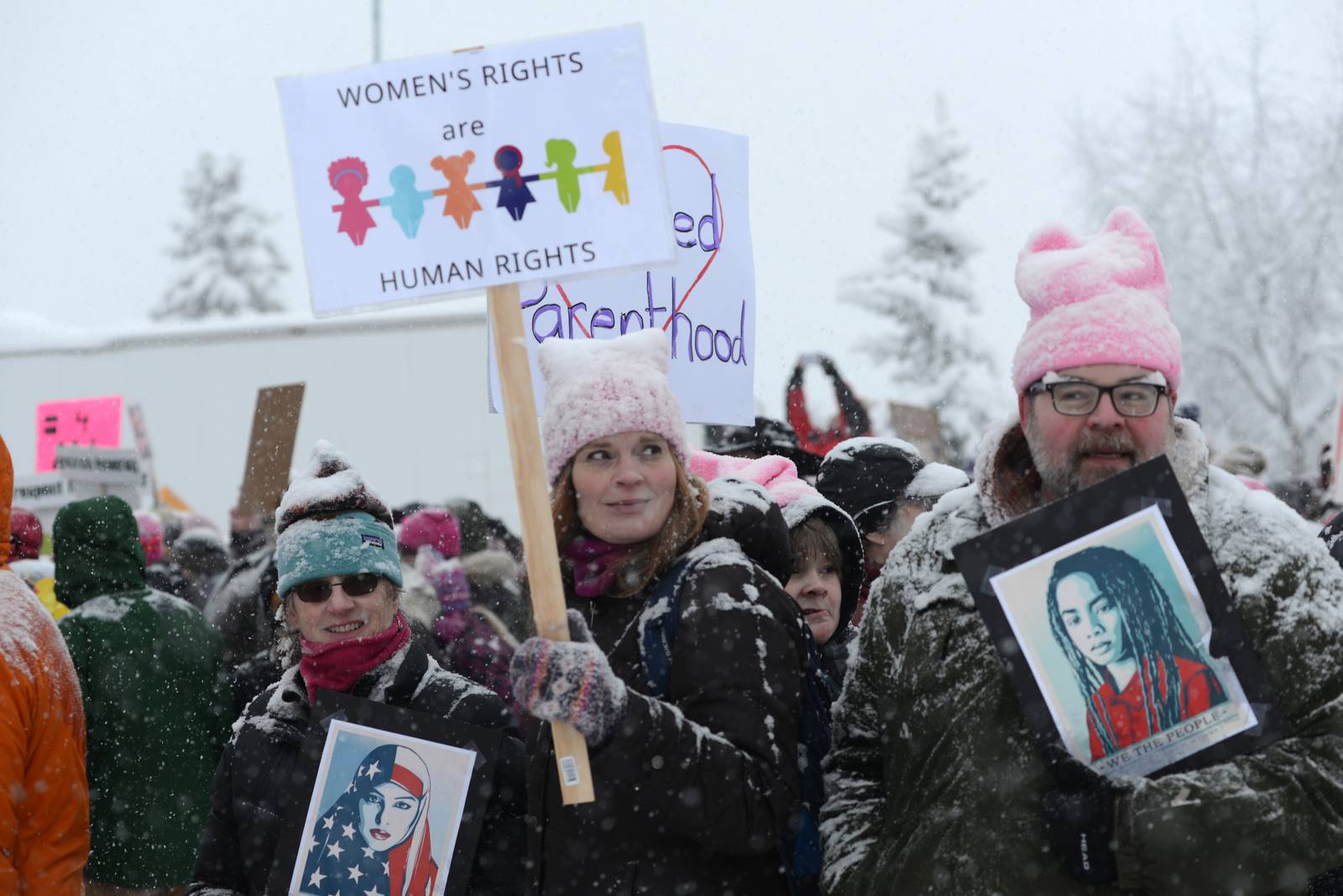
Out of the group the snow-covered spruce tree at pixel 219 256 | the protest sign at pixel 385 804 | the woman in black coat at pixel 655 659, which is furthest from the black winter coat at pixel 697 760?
the snow-covered spruce tree at pixel 219 256

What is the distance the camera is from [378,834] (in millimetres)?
3076

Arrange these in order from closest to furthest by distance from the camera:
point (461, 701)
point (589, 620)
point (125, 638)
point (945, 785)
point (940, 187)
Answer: point (945, 785) → point (589, 620) → point (461, 701) → point (125, 638) → point (940, 187)

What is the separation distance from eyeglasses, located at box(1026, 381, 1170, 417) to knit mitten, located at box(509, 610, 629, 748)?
0.95 metres

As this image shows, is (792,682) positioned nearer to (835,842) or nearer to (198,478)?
(835,842)

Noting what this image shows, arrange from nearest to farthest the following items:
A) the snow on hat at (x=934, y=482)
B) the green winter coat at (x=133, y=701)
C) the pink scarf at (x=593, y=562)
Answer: the pink scarf at (x=593, y=562) → the snow on hat at (x=934, y=482) → the green winter coat at (x=133, y=701)

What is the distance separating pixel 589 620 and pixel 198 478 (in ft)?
52.0

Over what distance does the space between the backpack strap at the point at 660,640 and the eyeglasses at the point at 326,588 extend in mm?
986

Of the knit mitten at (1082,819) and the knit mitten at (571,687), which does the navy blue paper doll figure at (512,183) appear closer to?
the knit mitten at (571,687)

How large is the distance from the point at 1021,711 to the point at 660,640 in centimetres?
65

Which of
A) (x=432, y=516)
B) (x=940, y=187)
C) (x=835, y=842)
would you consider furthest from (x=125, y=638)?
(x=940, y=187)

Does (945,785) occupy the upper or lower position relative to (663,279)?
lower

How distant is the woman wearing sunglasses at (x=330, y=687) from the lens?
310 cm

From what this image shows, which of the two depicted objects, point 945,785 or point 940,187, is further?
point 940,187

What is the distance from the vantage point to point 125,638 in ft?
15.8
